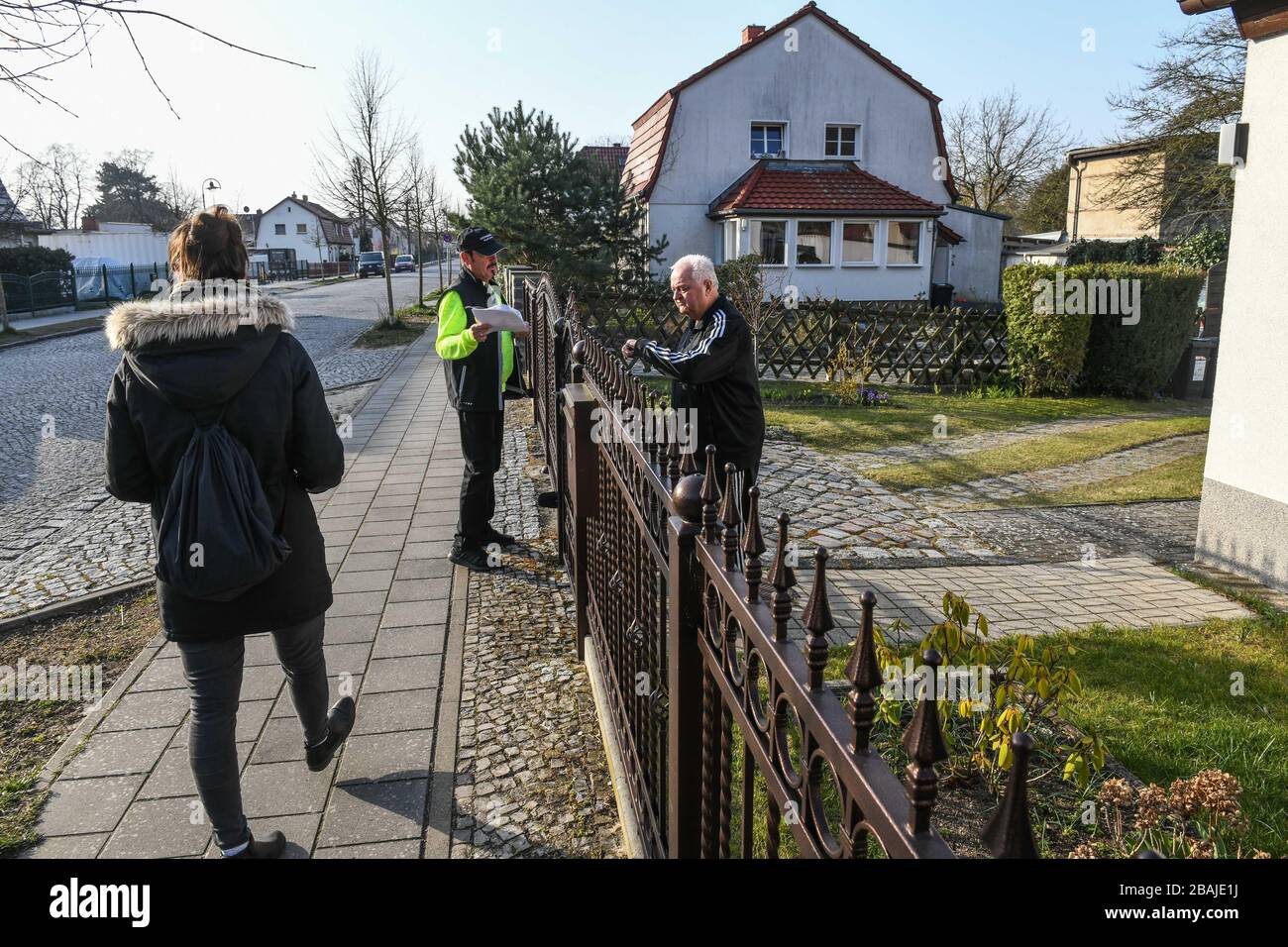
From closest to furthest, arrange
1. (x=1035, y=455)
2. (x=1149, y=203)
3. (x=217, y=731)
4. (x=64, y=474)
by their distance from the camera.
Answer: (x=217, y=731), (x=64, y=474), (x=1035, y=455), (x=1149, y=203)

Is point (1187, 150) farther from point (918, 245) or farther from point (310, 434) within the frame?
point (310, 434)

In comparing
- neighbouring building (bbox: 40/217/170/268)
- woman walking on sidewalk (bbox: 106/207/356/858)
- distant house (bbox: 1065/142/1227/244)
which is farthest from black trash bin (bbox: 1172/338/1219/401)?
neighbouring building (bbox: 40/217/170/268)

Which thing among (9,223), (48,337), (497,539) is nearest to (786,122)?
(48,337)

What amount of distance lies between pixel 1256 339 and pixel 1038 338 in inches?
337

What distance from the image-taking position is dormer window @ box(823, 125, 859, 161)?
28.4 m

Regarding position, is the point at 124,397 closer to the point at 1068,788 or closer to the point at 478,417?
the point at 478,417

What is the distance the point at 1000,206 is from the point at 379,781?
50562 mm

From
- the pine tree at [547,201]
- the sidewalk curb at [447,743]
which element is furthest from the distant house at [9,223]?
the sidewalk curb at [447,743]

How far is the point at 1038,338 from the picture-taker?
14.1m

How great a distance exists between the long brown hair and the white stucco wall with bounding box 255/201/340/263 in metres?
89.8

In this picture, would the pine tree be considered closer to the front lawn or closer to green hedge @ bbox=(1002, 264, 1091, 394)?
the front lawn

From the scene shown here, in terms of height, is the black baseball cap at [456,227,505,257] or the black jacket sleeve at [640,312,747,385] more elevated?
the black baseball cap at [456,227,505,257]

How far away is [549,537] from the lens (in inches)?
254

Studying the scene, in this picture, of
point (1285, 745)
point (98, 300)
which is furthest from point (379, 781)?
point (98, 300)
